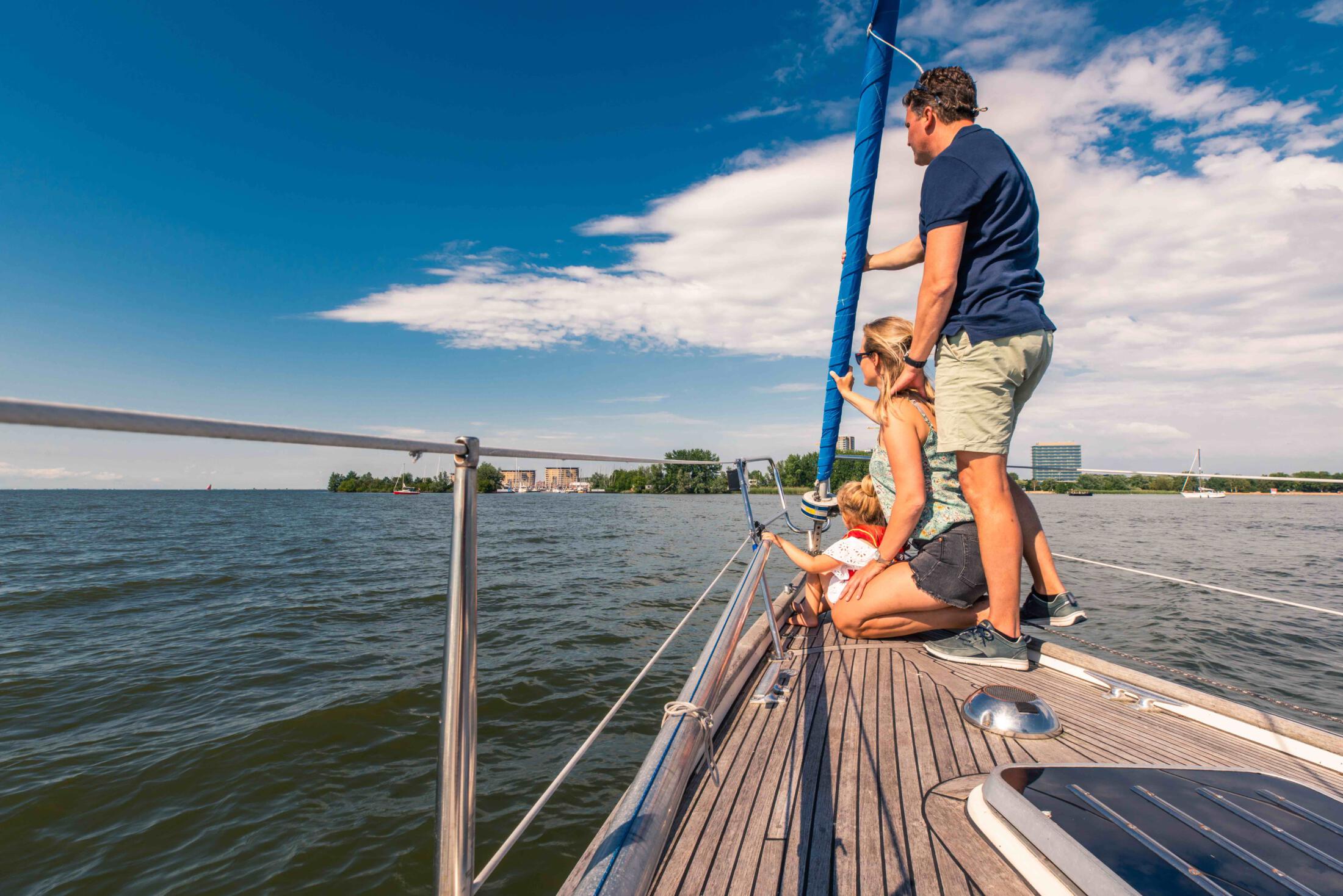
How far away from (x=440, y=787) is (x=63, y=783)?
4702 mm

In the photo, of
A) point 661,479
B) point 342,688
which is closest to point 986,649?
point 342,688

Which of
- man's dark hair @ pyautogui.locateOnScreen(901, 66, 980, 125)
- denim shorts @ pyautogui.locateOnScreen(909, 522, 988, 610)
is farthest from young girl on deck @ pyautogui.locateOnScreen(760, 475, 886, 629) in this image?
man's dark hair @ pyautogui.locateOnScreen(901, 66, 980, 125)

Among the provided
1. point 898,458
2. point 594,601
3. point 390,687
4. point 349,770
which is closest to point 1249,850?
point 898,458

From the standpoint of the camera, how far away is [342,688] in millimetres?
4844

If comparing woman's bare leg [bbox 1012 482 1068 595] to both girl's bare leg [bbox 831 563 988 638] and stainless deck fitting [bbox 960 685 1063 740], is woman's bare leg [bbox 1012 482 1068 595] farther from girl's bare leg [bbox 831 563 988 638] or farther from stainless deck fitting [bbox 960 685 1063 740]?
stainless deck fitting [bbox 960 685 1063 740]

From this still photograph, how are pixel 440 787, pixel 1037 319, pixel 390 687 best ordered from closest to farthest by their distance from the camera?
pixel 440 787, pixel 1037 319, pixel 390 687

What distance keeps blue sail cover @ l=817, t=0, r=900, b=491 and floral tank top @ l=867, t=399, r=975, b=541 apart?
4.15ft

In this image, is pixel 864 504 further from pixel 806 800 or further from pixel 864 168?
pixel 864 168

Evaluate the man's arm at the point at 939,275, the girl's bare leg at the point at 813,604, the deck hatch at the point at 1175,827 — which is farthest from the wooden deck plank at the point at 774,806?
the man's arm at the point at 939,275

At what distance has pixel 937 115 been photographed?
7.40 ft

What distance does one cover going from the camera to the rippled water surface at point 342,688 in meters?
2.90

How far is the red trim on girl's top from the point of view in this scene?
270 cm

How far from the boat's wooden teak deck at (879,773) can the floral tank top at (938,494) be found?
54 cm

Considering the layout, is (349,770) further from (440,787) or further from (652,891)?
(440,787)
